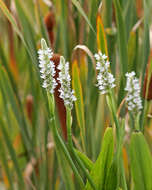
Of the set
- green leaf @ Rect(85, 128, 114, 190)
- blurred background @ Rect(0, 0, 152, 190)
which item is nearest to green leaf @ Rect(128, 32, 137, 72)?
blurred background @ Rect(0, 0, 152, 190)

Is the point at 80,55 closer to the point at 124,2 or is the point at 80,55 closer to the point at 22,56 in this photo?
the point at 124,2

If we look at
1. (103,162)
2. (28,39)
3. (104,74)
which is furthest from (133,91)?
(28,39)

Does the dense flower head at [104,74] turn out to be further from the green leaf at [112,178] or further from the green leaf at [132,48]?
the green leaf at [132,48]

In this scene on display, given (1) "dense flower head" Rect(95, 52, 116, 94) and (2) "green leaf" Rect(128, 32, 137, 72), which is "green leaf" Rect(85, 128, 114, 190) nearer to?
(1) "dense flower head" Rect(95, 52, 116, 94)

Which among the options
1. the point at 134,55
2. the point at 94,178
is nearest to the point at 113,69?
the point at 134,55

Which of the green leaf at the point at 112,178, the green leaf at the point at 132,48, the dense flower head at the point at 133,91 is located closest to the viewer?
the dense flower head at the point at 133,91

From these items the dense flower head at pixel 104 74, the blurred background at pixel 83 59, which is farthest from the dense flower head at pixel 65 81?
the blurred background at pixel 83 59
